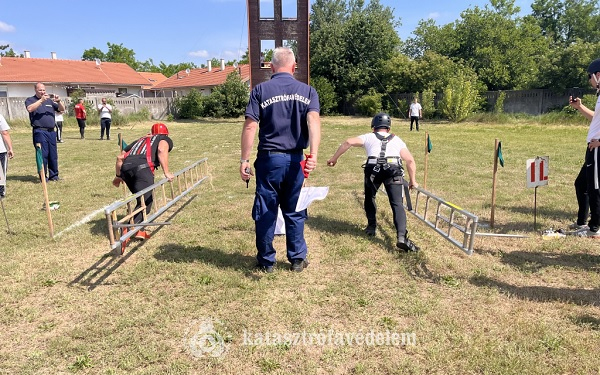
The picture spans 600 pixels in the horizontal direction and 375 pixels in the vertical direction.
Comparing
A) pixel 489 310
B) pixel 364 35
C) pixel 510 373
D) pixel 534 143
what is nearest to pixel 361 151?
pixel 534 143

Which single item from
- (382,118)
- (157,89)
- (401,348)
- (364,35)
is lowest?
(401,348)

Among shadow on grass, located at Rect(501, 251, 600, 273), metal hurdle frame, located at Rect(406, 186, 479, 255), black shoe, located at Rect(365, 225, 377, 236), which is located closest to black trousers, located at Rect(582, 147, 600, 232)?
shadow on grass, located at Rect(501, 251, 600, 273)

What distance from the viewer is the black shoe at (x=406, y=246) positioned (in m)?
4.57

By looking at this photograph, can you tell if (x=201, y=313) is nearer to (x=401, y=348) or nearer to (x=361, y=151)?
(x=401, y=348)

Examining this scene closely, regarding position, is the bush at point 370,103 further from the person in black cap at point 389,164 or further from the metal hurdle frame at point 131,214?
the person in black cap at point 389,164

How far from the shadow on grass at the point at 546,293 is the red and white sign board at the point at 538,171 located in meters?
1.88

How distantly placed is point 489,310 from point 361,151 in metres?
9.91

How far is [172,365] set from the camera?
2729 mm

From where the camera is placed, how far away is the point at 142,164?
202 inches

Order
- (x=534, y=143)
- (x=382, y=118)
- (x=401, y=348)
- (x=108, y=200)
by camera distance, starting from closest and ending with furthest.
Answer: (x=401, y=348)
(x=382, y=118)
(x=108, y=200)
(x=534, y=143)

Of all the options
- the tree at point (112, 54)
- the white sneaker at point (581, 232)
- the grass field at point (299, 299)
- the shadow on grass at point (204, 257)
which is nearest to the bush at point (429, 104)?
the grass field at point (299, 299)

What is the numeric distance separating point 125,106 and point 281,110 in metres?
29.1

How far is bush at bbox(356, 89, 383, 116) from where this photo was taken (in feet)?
110

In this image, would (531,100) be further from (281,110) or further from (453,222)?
(281,110)
